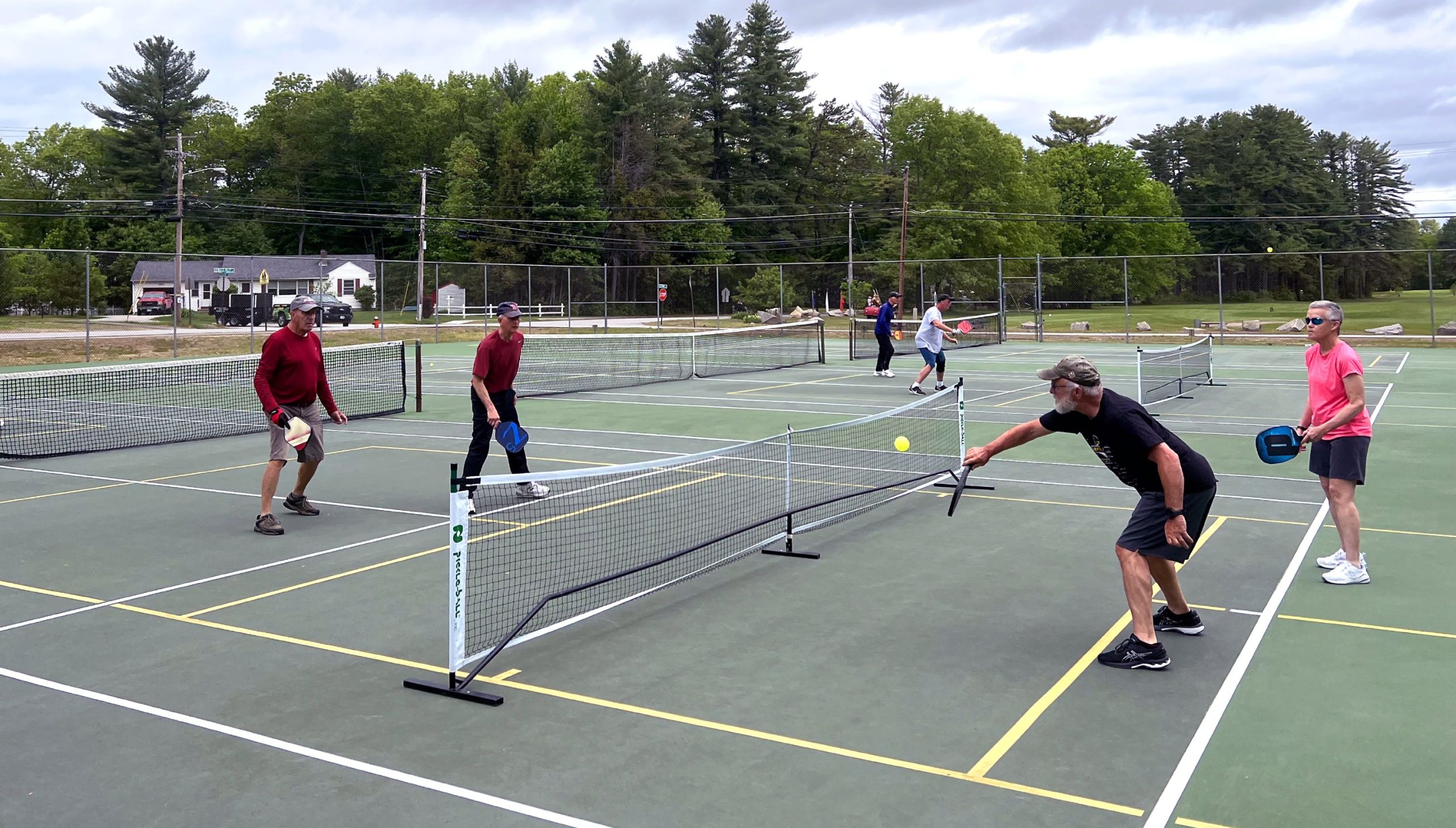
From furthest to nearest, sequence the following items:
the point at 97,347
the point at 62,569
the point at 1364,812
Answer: the point at 97,347 → the point at 62,569 → the point at 1364,812

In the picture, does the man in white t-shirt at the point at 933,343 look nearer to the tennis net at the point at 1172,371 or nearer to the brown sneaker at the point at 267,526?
the tennis net at the point at 1172,371

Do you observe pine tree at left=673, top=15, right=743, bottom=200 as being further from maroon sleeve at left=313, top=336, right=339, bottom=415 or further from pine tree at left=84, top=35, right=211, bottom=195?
maroon sleeve at left=313, top=336, right=339, bottom=415

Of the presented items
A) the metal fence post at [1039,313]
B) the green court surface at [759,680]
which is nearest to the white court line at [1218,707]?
the green court surface at [759,680]

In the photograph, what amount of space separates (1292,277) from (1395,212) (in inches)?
1870

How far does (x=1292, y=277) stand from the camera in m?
59.9

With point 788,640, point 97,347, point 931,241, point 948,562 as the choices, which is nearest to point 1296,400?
point 948,562

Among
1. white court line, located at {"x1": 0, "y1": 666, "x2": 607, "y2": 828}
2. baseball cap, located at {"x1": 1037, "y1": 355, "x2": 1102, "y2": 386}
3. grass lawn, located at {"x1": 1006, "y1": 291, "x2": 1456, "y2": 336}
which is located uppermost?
grass lawn, located at {"x1": 1006, "y1": 291, "x2": 1456, "y2": 336}

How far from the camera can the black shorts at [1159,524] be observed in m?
6.44

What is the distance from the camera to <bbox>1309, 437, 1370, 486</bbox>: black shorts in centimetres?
800

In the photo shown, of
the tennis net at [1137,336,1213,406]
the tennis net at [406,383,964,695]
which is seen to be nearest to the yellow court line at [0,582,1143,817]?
the tennis net at [406,383,964,695]

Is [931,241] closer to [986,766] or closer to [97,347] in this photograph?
[97,347]

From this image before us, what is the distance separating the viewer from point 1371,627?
23.7 ft

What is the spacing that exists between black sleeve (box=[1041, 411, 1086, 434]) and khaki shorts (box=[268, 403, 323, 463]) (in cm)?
681

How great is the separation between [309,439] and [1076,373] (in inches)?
283
